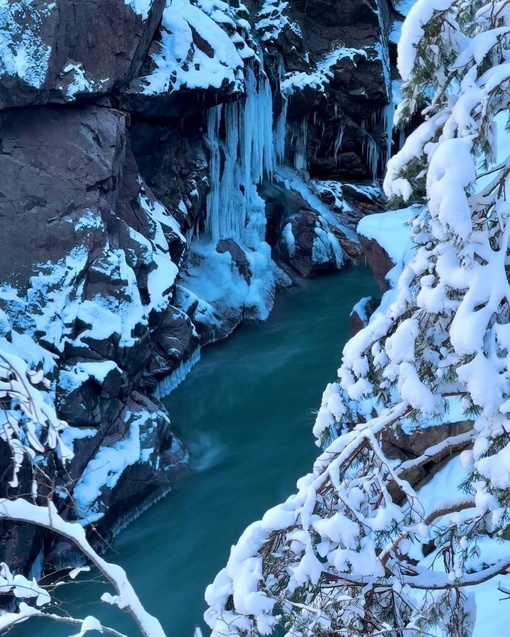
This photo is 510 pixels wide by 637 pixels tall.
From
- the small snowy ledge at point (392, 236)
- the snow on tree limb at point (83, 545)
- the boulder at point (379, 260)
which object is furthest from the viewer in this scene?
the boulder at point (379, 260)

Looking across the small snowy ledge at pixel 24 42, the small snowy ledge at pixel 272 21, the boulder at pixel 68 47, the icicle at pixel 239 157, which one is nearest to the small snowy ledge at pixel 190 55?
the boulder at pixel 68 47

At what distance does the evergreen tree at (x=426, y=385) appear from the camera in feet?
8.71

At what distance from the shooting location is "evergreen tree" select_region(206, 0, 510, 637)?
8.71ft

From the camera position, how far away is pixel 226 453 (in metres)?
10.6

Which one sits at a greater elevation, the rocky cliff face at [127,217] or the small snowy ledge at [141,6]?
the small snowy ledge at [141,6]

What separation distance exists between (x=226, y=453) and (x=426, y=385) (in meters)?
7.86

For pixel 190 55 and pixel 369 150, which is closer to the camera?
pixel 190 55

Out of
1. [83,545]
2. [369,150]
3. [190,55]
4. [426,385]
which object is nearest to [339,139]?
[369,150]

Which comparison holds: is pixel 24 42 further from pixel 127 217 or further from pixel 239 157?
pixel 239 157

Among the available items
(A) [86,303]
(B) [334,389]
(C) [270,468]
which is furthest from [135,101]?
(B) [334,389]

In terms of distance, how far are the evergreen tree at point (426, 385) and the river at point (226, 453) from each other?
2.57m

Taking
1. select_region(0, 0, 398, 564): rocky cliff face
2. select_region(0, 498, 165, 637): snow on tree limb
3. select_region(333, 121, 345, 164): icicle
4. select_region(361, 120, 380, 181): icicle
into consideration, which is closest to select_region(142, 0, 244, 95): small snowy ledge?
select_region(0, 0, 398, 564): rocky cliff face

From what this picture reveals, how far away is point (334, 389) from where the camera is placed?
12.0 feet

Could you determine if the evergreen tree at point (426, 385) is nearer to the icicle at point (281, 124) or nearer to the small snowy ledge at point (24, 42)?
the small snowy ledge at point (24, 42)
